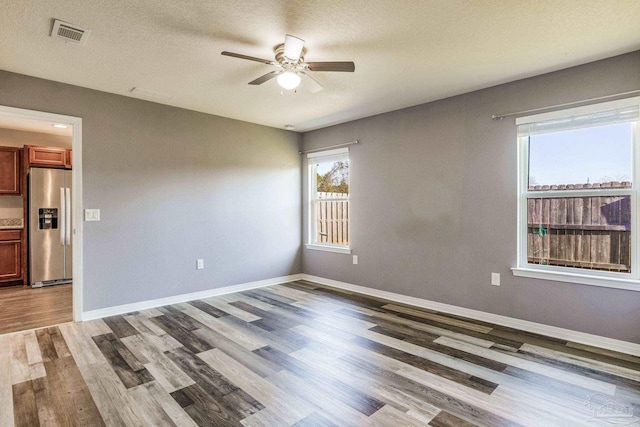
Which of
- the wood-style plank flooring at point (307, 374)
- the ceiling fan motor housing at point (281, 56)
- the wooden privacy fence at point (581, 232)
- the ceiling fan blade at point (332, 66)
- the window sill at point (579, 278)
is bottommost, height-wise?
the wood-style plank flooring at point (307, 374)

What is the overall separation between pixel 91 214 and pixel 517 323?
4619mm

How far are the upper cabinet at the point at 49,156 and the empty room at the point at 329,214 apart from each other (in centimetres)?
3

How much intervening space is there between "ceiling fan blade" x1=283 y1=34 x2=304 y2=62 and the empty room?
28mm

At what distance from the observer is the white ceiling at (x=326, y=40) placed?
2146 mm

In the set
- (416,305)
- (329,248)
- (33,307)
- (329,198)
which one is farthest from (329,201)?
(33,307)

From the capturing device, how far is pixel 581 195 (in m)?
3.04

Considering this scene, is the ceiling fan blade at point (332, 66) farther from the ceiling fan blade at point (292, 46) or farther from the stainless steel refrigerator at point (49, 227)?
the stainless steel refrigerator at point (49, 227)

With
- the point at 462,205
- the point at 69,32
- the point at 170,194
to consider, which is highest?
the point at 69,32

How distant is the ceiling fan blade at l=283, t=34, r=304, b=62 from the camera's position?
228 centimetres

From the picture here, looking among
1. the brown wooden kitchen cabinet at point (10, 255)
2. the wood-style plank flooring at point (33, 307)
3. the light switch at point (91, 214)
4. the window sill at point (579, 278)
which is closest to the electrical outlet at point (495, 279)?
the window sill at point (579, 278)

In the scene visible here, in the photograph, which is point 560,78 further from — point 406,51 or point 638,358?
point 638,358

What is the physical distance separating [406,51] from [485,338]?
2637 millimetres

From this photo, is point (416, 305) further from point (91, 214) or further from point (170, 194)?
point (91, 214)

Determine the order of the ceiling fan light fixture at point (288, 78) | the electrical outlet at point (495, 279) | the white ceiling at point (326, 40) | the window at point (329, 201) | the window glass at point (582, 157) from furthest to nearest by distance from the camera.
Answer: the window at point (329, 201) → the electrical outlet at point (495, 279) → the window glass at point (582, 157) → the ceiling fan light fixture at point (288, 78) → the white ceiling at point (326, 40)
